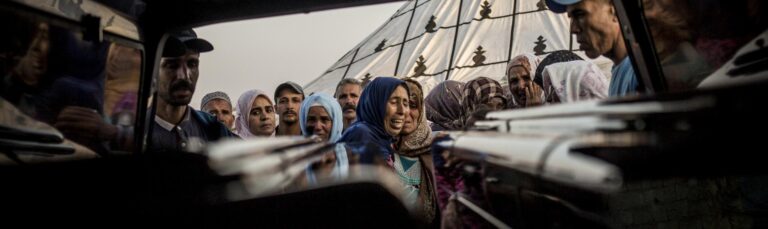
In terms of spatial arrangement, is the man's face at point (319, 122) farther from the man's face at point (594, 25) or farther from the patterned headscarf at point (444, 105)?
the patterned headscarf at point (444, 105)

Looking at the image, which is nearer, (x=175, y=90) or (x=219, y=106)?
(x=175, y=90)

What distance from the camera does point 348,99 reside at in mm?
4461

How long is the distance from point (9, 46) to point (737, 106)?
4.28 feet

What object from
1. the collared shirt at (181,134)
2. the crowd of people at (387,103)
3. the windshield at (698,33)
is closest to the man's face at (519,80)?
the crowd of people at (387,103)

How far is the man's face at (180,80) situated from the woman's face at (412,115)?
132 cm

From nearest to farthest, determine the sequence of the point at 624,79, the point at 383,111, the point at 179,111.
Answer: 1. the point at 624,79
2. the point at 179,111
3. the point at 383,111

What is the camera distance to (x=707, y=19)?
140cm

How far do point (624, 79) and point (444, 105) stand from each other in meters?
4.49

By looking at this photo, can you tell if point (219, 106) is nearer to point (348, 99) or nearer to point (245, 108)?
point (245, 108)

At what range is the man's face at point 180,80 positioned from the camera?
2585 millimetres

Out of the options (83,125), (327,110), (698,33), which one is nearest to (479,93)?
(327,110)

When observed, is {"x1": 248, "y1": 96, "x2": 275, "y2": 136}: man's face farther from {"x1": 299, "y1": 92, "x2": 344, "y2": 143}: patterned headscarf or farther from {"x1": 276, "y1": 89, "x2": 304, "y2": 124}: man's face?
{"x1": 299, "y1": 92, "x2": 344, "y2": 143}: patterned headscarf

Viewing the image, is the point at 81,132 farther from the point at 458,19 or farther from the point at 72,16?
the point at 458,19

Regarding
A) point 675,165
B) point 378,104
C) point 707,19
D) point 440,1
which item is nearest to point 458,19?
point 440,1
